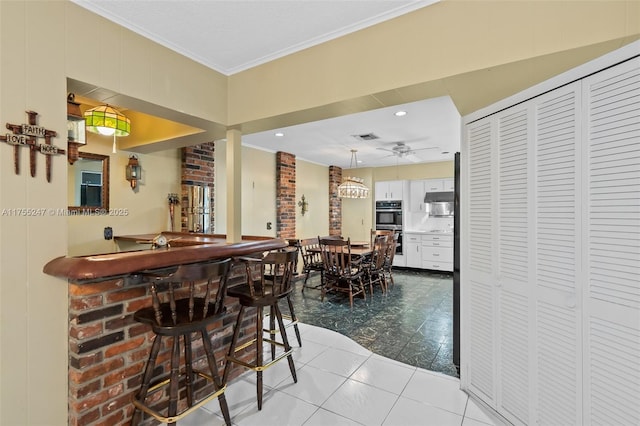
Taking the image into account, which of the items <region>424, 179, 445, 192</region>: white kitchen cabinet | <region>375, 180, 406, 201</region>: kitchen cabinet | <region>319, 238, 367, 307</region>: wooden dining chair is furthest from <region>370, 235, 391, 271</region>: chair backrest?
<region>424, 179, 445, 192</region>: white kitchen cabinet

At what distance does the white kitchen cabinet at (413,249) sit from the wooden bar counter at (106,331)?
598 centimetres

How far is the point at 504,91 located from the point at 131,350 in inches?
106

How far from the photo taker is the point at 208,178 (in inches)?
166

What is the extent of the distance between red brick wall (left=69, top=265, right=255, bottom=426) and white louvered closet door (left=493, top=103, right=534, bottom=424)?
2170mm

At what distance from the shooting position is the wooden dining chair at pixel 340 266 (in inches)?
171

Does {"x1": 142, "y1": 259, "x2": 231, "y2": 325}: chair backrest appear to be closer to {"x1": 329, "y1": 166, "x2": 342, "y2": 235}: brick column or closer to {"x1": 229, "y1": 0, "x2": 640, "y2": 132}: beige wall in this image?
{"x1": 229, "y1": 0, "x2": 640, "y2": 132}: beige wall

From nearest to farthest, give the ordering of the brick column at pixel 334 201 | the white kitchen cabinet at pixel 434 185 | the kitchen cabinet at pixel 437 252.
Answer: the kitchen cabinet at pixel 437 252 → the white kitchen cabinet at pixel 434 185 → the brick column at pixel 334 201

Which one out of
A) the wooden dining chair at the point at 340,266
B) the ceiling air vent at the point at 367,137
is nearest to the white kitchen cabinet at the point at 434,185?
the ceiling air vent at the point at 367,137

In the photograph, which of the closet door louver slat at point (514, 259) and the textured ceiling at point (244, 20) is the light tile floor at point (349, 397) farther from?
the textured ceiling at point (244, 20)

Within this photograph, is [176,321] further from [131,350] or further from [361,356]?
[361,356]

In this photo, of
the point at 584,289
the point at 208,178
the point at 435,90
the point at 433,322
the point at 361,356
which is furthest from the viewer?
the point at 208,178

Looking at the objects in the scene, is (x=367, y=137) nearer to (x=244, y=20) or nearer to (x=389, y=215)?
(x=244, y=20)

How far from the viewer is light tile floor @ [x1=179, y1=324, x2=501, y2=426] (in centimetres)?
185

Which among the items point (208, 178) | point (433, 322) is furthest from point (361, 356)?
point (208, 178)
